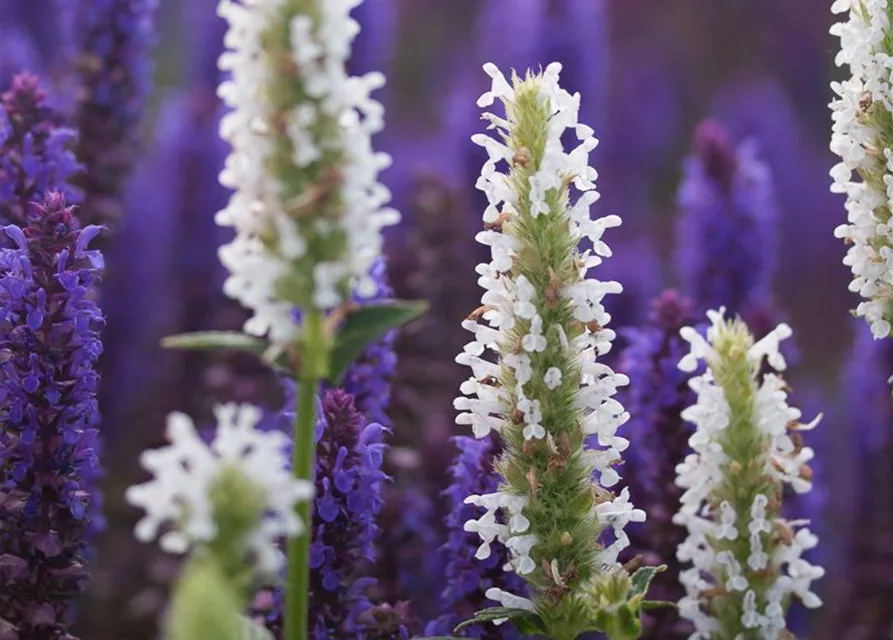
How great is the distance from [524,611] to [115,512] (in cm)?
173

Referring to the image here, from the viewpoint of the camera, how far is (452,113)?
4.35 metres

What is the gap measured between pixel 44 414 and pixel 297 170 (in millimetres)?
638

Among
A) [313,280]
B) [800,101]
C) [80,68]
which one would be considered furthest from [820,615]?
[800,101]

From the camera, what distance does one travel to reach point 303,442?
4.80 ft

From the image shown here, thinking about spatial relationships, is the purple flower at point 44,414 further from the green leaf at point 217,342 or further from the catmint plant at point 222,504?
the catmint plant at point 222,504

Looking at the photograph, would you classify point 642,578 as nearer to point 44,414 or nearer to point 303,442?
point 303,442

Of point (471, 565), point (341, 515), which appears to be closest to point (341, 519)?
point (341, 515)

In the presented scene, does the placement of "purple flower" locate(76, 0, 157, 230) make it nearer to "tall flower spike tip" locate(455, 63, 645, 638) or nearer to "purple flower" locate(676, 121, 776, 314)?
"purple flower" locate(676, 121, 776, 314)

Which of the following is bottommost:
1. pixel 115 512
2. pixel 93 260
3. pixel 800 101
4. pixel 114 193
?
pixel 115 512

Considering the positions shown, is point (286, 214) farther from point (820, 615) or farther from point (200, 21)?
point (200, 21)

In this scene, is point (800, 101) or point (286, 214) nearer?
point (286, 214)

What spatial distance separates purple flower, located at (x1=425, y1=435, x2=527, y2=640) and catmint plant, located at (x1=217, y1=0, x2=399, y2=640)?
558 millimetres

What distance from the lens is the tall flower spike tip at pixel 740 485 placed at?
66.6 inches

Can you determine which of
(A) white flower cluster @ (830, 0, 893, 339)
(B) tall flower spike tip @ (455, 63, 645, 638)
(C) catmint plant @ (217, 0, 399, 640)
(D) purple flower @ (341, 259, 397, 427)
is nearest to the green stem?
(C) catmint plant @ (217, 0, 399, 640)
